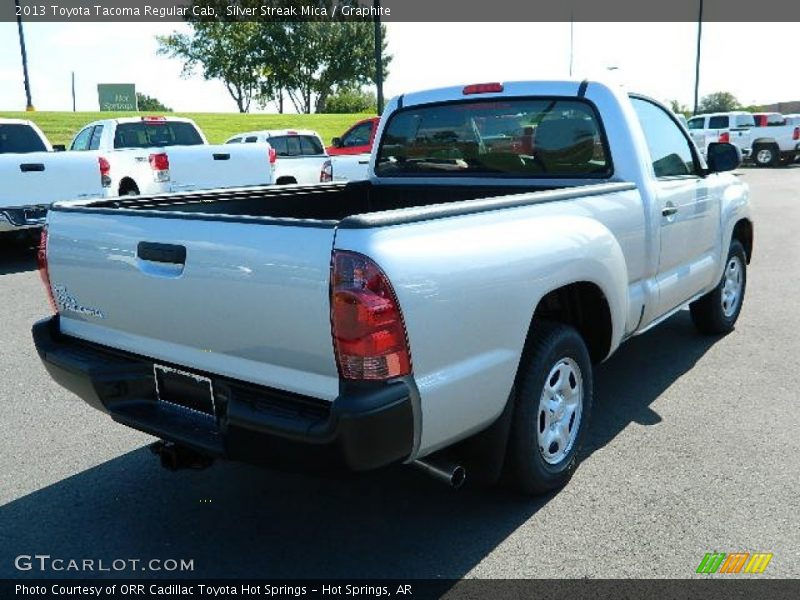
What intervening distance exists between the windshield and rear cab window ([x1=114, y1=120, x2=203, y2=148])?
8962mm

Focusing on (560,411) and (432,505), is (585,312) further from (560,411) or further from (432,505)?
(432,505)

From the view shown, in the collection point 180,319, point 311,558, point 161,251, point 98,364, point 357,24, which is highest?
point 357,24

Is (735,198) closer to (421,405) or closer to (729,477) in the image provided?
(729,477)

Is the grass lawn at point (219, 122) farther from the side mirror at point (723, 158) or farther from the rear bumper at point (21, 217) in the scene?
the side mirror at point (723, 158)

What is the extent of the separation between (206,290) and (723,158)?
3.78 m

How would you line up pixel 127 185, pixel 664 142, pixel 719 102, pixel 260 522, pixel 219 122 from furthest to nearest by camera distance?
1. pixel 719 102
2. pixel 219 122
3. pixel 127 185
4. pixel 664 142
5. pixel 260 522

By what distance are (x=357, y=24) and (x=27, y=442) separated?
6965 centimetres

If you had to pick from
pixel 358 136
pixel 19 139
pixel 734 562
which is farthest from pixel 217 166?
pixel 734 562

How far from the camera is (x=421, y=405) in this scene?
2.52 metres

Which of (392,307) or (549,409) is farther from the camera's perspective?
(549,409)

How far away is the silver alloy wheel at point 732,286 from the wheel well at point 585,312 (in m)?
2.47

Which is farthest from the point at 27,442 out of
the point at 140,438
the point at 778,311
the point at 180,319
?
the point at 778,311

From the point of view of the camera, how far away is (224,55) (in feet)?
230

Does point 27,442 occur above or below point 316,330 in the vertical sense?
below
